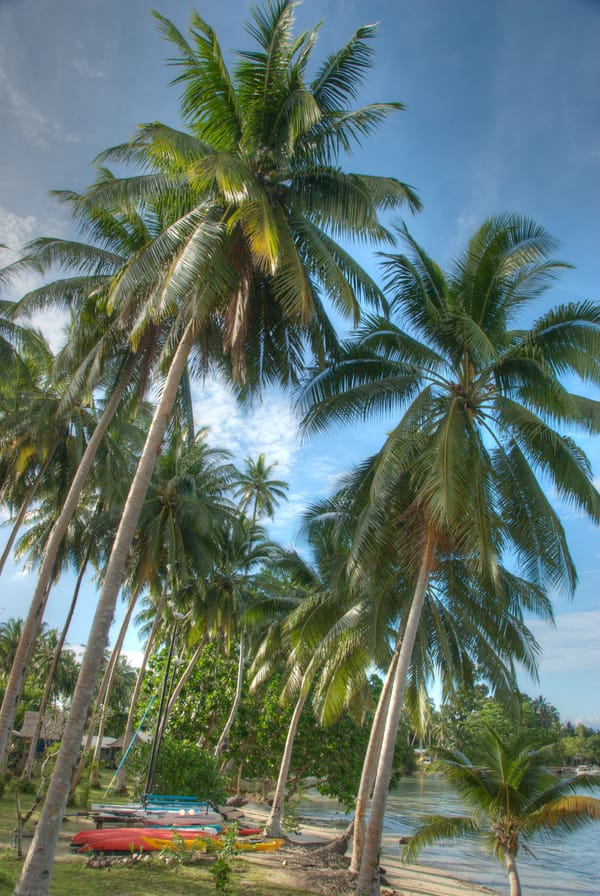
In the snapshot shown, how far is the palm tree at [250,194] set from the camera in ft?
31.0

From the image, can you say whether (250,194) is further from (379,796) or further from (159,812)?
(159,812)

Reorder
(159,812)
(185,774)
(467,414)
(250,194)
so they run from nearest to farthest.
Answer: (250,194) → (467,414) → (159,812) → (185,774)

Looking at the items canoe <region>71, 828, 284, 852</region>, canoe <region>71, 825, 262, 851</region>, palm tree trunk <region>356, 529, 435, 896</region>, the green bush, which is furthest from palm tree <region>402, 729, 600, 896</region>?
the green bush

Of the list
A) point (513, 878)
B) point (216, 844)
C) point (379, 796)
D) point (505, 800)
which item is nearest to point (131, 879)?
point (216, 844)

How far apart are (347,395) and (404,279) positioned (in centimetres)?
276

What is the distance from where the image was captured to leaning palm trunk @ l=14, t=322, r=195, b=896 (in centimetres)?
675

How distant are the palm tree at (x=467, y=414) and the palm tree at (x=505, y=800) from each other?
93.5 inches

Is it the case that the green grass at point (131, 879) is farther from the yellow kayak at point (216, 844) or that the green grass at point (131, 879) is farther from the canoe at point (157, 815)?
the canoe at point (157, 815)

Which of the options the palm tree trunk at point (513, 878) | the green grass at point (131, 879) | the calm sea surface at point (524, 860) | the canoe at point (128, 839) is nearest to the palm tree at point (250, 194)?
the green grass at point (131, 879)

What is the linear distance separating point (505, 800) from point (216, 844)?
227 inches

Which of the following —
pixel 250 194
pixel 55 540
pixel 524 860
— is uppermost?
pixel 250 194

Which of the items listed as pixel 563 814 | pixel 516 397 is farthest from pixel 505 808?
pixel 516 397

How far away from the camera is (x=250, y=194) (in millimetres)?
9250

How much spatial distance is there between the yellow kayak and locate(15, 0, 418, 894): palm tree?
19.0ft
